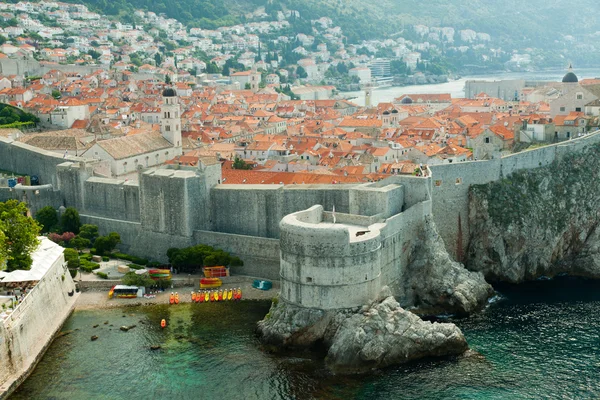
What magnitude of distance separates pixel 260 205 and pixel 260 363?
11.4 metres

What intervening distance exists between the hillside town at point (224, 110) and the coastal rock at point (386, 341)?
12348 millimetres

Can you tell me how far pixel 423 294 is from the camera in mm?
38281

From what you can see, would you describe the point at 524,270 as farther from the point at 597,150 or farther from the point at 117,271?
the point at 117,271

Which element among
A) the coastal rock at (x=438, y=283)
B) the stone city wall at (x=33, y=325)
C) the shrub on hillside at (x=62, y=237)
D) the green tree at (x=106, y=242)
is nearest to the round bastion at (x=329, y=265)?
the coastal rock at (x=438, y=283)

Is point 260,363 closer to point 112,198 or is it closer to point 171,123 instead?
point 112,198

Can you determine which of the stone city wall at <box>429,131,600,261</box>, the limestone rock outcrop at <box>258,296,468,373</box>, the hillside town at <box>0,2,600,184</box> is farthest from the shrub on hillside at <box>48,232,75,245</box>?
the stone city wall at <box>429,131,600,261</box>

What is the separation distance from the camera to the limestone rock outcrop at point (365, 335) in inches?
1268

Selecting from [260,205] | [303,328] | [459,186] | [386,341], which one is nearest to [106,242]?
[260,205]

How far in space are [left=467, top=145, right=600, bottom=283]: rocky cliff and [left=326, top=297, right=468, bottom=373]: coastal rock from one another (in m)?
10.5

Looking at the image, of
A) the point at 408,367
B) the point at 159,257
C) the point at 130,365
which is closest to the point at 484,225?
the point at 408,367

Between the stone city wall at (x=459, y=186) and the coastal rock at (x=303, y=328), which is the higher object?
the stone city wall at (x=459, y=186)

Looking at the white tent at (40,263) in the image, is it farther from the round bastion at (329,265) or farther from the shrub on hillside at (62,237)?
the round bastion at (329,265)

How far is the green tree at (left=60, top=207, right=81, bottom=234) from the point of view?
46969mm

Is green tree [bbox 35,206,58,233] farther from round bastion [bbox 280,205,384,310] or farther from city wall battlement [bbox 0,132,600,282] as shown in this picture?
round bastion [bbox 280,205,384,310]
